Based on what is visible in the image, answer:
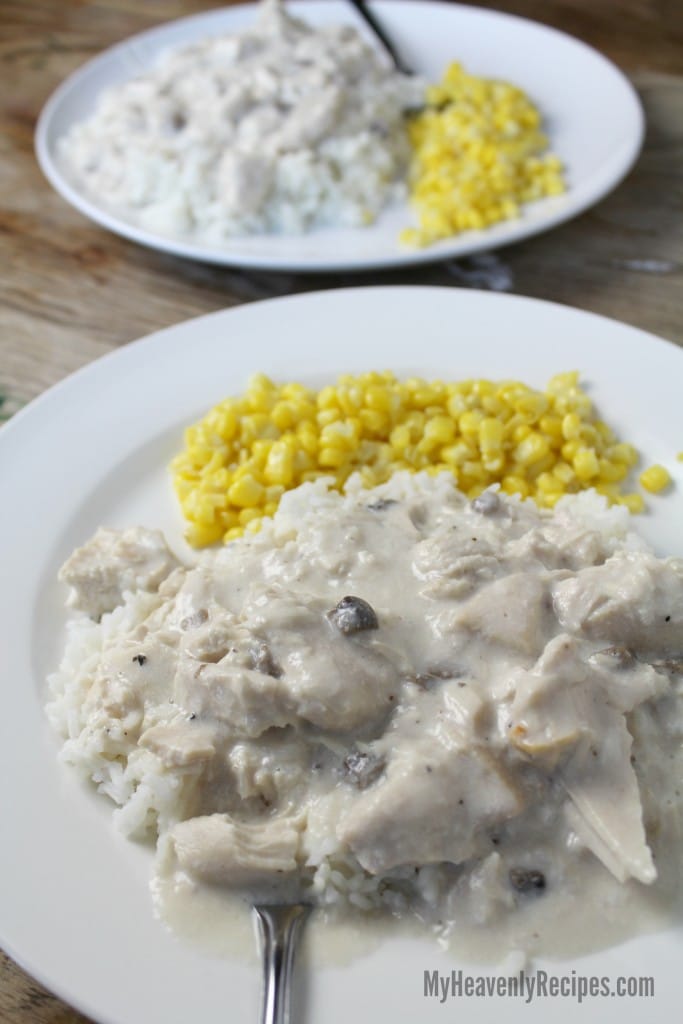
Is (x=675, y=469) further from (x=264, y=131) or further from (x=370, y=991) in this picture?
(x=264, y=131)

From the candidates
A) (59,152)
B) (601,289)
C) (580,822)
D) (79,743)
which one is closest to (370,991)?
(580,822)

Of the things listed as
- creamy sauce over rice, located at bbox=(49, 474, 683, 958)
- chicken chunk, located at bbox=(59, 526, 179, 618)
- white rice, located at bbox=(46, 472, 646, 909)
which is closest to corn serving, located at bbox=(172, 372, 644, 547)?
white rice, located at bbox=(46, 472, 646, 909)

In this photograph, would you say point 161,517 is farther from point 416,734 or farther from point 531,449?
point 416,734

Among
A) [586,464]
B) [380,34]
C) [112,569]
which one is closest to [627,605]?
[586,464]

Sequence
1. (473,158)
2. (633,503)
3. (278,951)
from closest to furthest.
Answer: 1. (278,951)
2. (633,503)
3. (473,158)

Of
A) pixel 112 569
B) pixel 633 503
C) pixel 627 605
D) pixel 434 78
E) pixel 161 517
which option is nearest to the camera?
pixel 627 605

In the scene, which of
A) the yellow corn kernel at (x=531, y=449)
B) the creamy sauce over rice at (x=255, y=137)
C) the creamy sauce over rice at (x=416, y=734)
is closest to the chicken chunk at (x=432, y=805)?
the creamy sauce over rice at (x=416, y=734)
